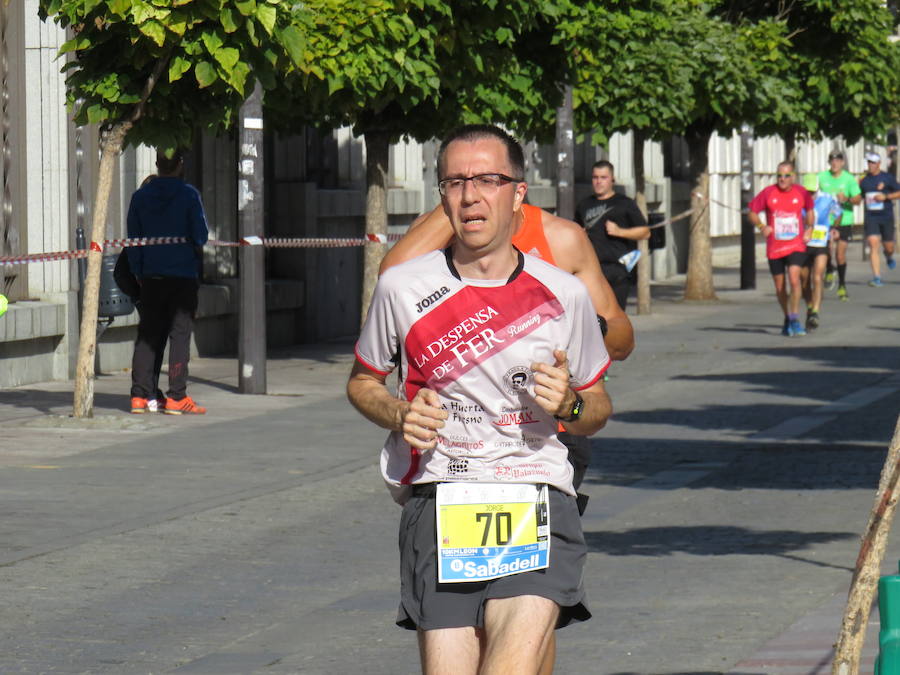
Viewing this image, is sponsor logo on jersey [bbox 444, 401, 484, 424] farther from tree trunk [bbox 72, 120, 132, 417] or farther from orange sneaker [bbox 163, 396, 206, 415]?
orange sneaker [bbox 163, 396, 206, 415]

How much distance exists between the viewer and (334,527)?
Answer: 9.50m

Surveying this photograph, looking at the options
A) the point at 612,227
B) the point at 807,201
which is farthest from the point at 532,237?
the point at 807,201

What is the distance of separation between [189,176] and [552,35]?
368cm

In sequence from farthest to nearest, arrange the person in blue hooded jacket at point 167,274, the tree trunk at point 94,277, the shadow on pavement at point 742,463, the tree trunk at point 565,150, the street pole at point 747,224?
1. the street pole at point 747,224
2. the tree trunk at point 565,150
3. the person in blue hooded jacket at point 167,274
4. the tree trunk at point 94,277
5. the shadow on pavement at point 742,463

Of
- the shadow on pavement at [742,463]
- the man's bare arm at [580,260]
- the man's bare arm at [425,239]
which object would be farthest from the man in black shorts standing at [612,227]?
the man's bare arm at [425,239]

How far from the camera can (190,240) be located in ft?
45.8

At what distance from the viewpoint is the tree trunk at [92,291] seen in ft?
42.8

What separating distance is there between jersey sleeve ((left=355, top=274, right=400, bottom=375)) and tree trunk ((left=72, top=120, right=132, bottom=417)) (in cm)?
833

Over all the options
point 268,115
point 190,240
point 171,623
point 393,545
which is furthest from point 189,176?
point 171,623

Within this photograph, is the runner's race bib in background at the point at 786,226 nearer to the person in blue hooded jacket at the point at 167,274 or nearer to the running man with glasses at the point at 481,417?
the person in blue hooded jacket at the point at 167,274

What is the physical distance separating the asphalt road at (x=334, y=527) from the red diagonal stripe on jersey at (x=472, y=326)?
204 cm

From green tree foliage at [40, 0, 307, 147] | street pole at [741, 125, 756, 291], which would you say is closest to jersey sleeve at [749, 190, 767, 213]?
street pole at [741, 125, 756, 291]

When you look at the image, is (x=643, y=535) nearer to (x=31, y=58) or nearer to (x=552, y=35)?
(x=31, y=58)

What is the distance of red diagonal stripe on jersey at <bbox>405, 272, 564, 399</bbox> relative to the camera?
468cm
